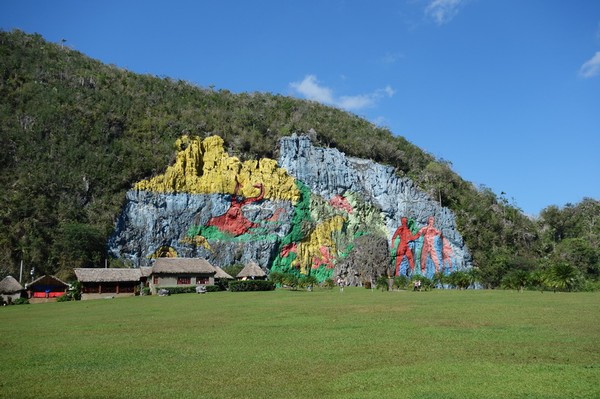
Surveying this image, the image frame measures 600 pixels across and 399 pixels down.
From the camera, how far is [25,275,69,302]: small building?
51.7 meters

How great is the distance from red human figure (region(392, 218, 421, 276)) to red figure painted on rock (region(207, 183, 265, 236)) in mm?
22853

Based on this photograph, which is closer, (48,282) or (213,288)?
(48,282)

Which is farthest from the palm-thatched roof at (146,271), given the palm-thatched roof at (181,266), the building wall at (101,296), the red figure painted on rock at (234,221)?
the red figure painted on rock at (234,221)

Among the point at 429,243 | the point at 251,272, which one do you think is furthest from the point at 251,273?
the point at 429,243

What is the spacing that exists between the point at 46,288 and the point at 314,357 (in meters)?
47.2

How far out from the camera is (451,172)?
94625 mm

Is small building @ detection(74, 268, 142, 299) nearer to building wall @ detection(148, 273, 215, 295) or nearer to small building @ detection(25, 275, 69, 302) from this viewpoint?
building wall @ detection(148, 273, 215, 295)

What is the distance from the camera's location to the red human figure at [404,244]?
76.9m

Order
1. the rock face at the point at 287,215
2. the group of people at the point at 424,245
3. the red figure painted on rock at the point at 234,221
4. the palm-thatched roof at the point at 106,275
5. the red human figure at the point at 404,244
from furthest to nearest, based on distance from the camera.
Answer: the group of people at the point at 424,245, the red human figure at the point at 404,244, the red figure painted on rock at the point at 234,221, the rock face at the point at 287,215, the palm-thatched roof at the point at 106,275

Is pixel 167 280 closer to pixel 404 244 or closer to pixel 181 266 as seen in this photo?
pixel 181 266

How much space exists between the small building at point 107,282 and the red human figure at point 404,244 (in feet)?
130

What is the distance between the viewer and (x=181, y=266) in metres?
57.2

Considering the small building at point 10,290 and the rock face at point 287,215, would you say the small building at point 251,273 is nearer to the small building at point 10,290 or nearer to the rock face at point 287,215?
the rock face at point 287,215

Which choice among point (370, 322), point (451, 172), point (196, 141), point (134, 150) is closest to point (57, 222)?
point (134, 150)
